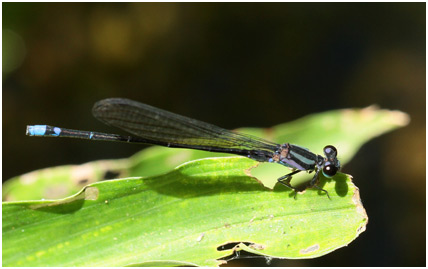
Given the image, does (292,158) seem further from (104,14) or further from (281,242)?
(104,14)

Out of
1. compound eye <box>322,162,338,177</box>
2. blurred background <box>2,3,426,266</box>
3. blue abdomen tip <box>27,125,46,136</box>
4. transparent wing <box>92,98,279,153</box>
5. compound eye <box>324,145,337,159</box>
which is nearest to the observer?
compound eye <box>322,162,338,177</box>

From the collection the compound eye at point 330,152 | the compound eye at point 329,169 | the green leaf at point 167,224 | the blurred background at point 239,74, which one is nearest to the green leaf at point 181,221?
the green leaf at point 167,224

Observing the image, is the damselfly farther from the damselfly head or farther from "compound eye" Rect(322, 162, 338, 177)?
"compound eye" Rect(322, 162, 338, 177)

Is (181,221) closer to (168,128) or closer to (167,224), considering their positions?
(167,224)

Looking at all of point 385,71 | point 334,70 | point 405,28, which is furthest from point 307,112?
point 405,28

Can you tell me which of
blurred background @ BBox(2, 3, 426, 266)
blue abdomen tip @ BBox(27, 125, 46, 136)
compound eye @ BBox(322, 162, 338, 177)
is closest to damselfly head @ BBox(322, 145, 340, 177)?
compound eye @ BBox(322, 162, 338, 177)

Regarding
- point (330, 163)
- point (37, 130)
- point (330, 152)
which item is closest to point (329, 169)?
point (330, 163)
